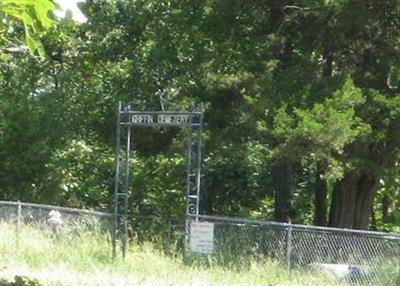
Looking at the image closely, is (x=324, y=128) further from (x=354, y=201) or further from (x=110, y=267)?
(x=354, y=201)

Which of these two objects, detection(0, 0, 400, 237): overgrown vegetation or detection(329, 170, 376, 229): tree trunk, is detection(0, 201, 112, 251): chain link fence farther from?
detection(329, 170, 376, 229): tree trunk

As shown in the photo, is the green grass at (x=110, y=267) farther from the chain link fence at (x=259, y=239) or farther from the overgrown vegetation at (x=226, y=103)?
the overgrown vegetation at (x=226, y=103)

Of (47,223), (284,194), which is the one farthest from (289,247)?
(284,194)

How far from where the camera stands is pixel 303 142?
540 inches

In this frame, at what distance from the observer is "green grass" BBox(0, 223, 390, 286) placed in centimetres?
1191

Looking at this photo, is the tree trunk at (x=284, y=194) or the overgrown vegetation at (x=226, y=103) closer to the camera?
the overgrown vegetation at (x=226, y=103)

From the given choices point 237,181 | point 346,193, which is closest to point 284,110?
point 346,193

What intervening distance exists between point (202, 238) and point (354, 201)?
6.39 metres

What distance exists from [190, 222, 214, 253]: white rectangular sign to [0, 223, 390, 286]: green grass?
24cm

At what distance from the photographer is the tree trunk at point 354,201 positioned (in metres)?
18.6

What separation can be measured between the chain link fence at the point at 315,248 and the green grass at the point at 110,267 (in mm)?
247

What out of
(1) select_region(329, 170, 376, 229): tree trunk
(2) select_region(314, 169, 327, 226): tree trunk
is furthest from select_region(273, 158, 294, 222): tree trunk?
(1) select_region(329, 170, 376, 229): tree trunk

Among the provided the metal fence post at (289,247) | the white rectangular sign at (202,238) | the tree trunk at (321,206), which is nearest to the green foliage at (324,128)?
the metal fence post at (289,247)

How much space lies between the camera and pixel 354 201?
61.8ft
